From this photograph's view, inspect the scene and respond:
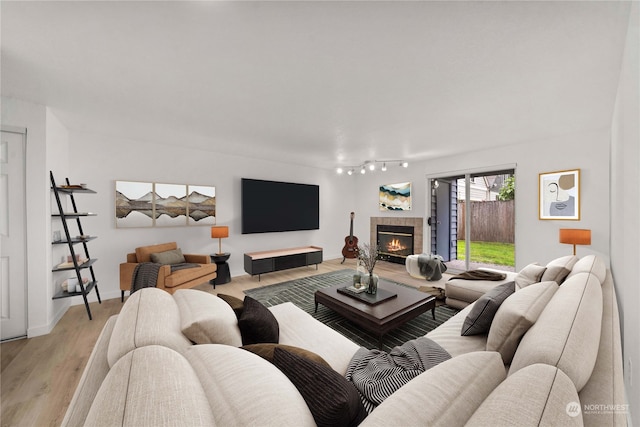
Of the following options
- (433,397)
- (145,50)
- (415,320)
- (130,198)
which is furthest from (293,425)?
(130,198)

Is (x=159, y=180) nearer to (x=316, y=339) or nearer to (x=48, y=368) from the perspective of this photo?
(x=48, y=368)

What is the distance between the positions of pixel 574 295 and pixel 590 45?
168 cm

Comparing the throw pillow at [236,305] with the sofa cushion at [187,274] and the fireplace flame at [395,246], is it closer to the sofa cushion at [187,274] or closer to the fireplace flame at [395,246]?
the sofa cushion at [187,274]

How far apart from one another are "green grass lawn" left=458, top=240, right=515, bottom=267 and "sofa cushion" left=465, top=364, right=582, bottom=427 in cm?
450

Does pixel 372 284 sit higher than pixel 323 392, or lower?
lower

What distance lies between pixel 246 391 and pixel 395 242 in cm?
557

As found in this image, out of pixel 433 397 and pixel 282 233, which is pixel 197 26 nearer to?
pixel 433 397

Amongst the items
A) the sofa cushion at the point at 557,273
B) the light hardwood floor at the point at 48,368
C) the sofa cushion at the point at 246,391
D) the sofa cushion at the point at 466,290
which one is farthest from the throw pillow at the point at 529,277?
the light hardwood floor at the point at 48,368

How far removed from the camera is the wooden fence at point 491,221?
4357 mm

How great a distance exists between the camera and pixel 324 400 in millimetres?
769

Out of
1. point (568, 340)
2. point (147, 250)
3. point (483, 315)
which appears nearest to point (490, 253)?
point (483, 315)

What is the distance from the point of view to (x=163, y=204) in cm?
398

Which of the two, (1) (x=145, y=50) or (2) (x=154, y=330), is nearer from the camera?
(2) (x=154, y=330)

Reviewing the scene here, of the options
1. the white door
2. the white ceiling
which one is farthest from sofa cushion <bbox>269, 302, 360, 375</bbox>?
the white door
